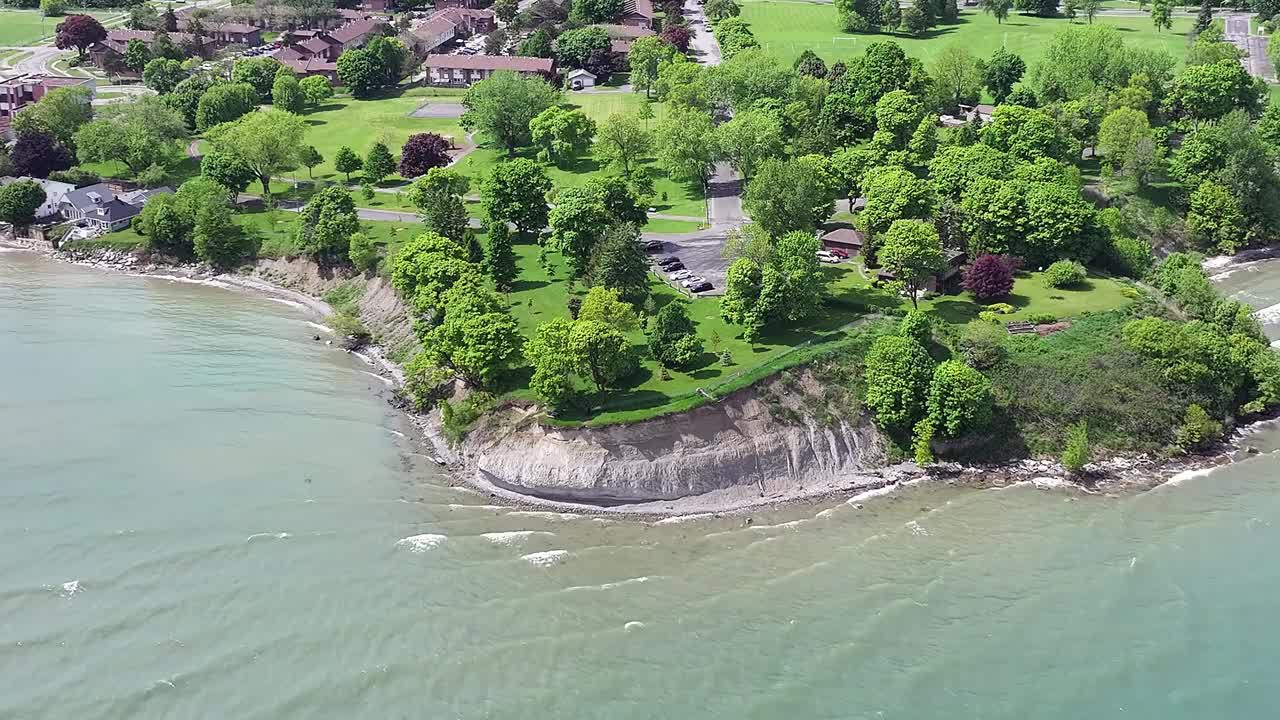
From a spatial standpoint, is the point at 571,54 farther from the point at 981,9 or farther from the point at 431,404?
the point at 431,404

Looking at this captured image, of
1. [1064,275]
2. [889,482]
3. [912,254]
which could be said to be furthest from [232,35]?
[889,482]

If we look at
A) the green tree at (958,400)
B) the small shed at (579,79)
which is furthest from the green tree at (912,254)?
the small shed at (579,79)

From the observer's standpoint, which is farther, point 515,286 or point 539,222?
point 539,222

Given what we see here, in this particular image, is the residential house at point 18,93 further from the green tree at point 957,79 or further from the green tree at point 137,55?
the green tree at point 957,79

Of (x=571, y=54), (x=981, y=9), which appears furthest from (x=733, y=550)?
(x=981, y=9)

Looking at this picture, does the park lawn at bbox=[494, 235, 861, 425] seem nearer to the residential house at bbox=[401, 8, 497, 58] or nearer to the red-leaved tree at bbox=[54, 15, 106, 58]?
the residential house at bbox=[401, 8, 497, 58]
